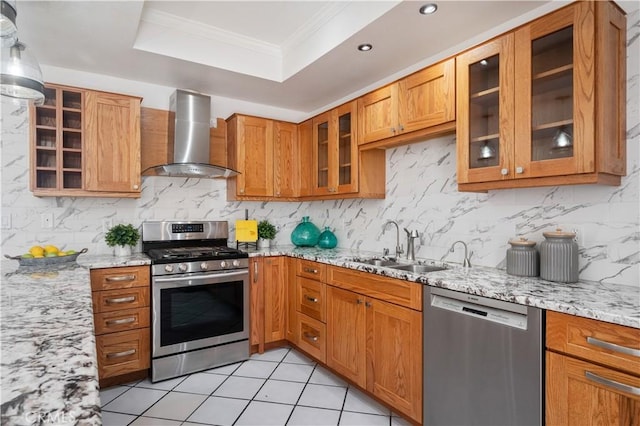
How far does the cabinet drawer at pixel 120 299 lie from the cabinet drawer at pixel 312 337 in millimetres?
1294

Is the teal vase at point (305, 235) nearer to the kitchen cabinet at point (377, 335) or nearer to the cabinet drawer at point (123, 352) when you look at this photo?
the kitchen cabinet at point (377, 335)

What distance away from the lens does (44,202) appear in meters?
2.87

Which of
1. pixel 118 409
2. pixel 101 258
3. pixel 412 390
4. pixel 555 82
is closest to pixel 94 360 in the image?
pixel 412 390

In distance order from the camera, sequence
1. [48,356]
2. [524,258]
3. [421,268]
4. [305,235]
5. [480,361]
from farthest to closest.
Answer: [305,235] < [421,268] < [524,258] < [480,361] < [48,356]

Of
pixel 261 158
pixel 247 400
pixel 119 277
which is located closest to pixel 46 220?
pixel 119 277

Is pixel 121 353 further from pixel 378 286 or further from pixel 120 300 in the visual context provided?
pixel 378 286

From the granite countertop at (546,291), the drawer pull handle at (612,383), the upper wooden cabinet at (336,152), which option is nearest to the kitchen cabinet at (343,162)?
the upper wooden cabinet at (336,152)

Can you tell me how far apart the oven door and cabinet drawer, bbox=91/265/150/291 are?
0.33 ft

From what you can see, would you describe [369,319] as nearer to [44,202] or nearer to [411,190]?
[411,190]

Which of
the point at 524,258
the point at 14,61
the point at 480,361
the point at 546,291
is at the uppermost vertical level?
the point at 14,61

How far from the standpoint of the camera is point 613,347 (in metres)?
1.27

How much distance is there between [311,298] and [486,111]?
195 cm

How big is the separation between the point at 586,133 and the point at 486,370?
1.19 meters

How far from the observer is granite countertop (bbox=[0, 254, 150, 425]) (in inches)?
23.5
